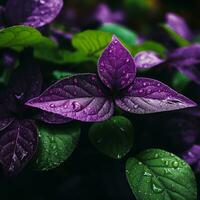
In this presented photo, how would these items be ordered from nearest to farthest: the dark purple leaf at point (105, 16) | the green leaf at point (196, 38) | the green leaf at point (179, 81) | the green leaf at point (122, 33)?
the green leaf at point (179, 81), the green leaf at point (122, 33), the green leaf at point (196, 38), the dark purple leaf at point (105, 16)

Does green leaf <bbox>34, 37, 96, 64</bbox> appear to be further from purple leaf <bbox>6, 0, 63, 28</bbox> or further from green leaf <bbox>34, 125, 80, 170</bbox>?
green leaf <bbox>34, 125, 80, 170</bbox>

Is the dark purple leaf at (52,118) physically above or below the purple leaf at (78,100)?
below

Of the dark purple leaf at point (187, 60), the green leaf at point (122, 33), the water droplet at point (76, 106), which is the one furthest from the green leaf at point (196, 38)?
the water droplet at point (76, 106)

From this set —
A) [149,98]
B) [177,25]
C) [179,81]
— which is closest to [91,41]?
[149,98]

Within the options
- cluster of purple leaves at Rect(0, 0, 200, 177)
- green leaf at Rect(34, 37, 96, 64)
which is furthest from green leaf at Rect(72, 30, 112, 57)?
cluster of purple leaves at Rect(0, 0, 200, 177)

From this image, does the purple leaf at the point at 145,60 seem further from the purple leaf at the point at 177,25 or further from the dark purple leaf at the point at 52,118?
the purple leaf at the point at 177,25

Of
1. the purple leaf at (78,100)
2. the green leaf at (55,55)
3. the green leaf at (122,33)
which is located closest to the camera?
the purple leaf at (78,100)

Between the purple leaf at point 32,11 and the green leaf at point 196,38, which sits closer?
the purple leaf at point 32,11
